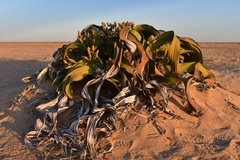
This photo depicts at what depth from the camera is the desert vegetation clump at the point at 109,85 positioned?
317 cm

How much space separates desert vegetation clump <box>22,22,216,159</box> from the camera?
317cm

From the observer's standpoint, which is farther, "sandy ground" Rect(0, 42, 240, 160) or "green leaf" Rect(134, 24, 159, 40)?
"green leaf" Rect(134, 24, 159, 40)

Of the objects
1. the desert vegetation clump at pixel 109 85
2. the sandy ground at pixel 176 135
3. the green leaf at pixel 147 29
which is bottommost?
the sandy ground at pixel 176 135

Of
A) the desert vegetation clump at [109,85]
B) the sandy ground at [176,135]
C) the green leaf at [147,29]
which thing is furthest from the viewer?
the green leaf at [147,29]

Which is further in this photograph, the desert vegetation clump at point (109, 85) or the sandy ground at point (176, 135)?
the desert vegetation clump at point (109, 85)

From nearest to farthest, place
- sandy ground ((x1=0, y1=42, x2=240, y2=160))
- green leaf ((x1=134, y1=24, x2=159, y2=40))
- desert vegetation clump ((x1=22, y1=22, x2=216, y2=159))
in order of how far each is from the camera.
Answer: sandy ground ((x1=0, y1=42, x2=240, y2=160)) → desert vegetation clump ((x1=22, y1=22, x2=216, y2=159)) → green leaf ((x1=134, y1=24, x2=159, y2=40))

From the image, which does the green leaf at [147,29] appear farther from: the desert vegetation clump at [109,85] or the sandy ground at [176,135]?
the sandy ground at [176,135]

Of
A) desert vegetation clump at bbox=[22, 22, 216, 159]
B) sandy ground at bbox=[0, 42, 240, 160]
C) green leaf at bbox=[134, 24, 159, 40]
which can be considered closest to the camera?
sandy ground at bbox=[0, 42, 240, 160]

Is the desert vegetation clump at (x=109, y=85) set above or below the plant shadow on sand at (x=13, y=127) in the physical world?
above

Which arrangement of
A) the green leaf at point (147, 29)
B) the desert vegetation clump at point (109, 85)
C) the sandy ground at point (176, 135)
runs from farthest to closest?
1. the green leaf at point (147, 29)
2. the desert vegetation clump at point (109, 85)
3. the sandy ground at point (176, 135)

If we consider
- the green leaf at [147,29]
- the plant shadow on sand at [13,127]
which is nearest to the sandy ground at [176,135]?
the plant shadow on sand at [13,127]

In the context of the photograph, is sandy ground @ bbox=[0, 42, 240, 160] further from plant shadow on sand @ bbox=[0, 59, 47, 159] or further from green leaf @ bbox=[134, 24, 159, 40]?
green leaf @ bbox=[134, 24, 159, 40]

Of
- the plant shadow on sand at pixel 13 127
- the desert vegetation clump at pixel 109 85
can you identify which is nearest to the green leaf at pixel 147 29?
the desert vegetation clump at pixel 109 85

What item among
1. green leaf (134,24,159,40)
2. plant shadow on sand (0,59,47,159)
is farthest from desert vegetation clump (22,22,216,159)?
plant shadow on sand (0,59,47,159)
